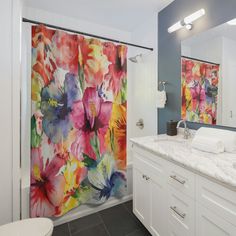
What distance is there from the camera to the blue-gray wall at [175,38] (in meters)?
1.42

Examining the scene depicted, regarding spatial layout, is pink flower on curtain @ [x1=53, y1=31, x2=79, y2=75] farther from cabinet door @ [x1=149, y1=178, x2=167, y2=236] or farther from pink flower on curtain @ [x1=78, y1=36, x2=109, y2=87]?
cabinet door @ [x1=149, y1=178, x2=167, y2=236]

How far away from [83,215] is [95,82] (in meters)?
1.45

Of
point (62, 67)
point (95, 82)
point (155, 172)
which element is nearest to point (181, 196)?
point (155, 172)

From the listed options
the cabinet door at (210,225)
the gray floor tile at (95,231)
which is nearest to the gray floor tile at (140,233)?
the gray floor tile at (95,231)

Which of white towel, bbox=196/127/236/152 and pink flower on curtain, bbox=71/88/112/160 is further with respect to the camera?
pink flower on curtain, bbox=71/88/112/160

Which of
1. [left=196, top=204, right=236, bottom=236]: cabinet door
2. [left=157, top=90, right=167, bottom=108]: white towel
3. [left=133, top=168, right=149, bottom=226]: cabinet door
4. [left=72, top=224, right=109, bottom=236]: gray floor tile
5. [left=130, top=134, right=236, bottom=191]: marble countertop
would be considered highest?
[left=157, top=90, right=167, bottom=108]: white towel

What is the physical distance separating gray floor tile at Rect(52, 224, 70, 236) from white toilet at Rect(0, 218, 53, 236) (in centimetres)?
64

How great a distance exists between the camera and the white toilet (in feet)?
3.04

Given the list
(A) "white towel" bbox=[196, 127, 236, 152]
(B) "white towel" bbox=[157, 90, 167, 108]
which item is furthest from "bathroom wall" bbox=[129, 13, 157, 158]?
(A) "white towel" bbox=[196, 127, 236, 152]

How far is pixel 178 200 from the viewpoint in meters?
1.06

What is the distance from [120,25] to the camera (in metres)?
2.32

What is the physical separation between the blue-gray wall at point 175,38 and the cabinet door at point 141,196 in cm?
72

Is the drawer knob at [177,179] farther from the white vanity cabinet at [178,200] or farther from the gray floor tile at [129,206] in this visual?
the gray floor tile at [129,206]

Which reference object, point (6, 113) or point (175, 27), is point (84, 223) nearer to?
point (6, 113)
